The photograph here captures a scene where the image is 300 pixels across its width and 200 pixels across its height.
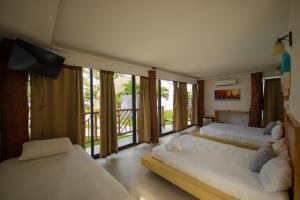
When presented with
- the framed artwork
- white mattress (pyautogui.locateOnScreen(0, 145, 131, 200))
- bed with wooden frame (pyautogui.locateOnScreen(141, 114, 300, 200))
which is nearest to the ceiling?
bed with wooden frame (pyautogui.locateOnScreen(141, 114, 300, 200))

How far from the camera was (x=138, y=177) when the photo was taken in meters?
2.44

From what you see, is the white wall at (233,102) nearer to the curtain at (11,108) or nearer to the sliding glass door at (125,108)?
the sliding glass door at (125,108)

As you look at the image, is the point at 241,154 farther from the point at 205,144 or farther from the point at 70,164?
the point at 70,164

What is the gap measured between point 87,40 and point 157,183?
2723mm

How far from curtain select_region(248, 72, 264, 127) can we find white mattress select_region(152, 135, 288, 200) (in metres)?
3.20

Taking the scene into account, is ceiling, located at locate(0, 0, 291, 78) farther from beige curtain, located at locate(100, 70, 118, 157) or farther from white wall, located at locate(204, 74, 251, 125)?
white wall, located at locate(204, 74, 251, 125)

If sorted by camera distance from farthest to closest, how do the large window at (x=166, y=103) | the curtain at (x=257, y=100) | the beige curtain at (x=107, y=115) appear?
1. the large window at (x=166, y=103)
2. the curtain at (x=257, y=100)
3. the beige curtain at (x=107, y=115)

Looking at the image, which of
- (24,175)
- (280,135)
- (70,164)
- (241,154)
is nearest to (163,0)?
(70,164)

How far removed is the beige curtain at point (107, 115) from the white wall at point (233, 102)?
4774mm

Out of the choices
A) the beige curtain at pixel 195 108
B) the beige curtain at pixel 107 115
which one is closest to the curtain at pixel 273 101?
the beige curtain at pixel 195 108

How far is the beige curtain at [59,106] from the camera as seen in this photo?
228cm

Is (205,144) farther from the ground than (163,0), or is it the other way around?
(163,0)

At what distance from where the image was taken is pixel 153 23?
1794 millimetres

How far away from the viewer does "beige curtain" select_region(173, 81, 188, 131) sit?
523 centimetres
